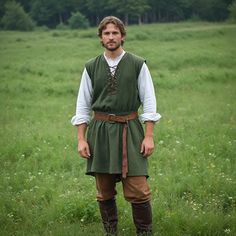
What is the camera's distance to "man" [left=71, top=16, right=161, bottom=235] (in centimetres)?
425

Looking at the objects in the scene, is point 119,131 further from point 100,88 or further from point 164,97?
point 164,97

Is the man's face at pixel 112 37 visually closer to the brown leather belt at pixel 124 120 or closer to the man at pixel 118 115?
the man at pixel 118 115

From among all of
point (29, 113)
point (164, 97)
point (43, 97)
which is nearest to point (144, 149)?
point (29, 113)

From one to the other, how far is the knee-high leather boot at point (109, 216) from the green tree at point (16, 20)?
7635cm

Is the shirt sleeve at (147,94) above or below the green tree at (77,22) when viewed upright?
below

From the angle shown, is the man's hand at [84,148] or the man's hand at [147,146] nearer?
the man's hand at [147,146]

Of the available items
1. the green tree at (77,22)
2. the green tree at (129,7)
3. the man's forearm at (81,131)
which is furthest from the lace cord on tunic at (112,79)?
the green tree at (129,7)

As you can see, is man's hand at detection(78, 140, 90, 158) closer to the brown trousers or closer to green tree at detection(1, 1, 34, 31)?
the brown trousers

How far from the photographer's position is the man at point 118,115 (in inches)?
167

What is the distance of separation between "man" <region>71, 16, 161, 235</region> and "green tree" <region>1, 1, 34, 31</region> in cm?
7638

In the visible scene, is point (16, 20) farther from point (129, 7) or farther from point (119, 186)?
point (119, 186)

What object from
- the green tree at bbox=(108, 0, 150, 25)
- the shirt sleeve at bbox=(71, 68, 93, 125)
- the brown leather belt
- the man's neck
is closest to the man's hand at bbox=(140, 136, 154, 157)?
the brown leather belt

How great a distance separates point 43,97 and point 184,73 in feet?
22.9

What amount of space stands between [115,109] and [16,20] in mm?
79414
